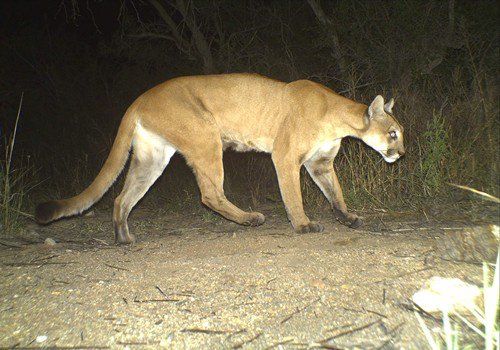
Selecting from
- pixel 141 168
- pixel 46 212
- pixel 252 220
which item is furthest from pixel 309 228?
pixel 46 212

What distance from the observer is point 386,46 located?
311 inches

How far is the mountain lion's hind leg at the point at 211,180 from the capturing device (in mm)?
4270

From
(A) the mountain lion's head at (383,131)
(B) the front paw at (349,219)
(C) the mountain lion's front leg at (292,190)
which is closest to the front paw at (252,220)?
(C) the mountain lion's front leg at (292,190)

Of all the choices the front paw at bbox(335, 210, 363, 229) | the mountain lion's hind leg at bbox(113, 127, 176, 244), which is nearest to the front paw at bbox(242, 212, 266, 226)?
the front paw at bbox(335, 210, 363, 229)

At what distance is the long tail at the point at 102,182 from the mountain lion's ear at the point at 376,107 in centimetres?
227

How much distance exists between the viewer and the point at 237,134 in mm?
4680

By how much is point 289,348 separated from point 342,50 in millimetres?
7481

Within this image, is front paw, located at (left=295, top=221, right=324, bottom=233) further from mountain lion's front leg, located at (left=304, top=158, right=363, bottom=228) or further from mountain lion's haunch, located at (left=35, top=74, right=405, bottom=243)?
mountain lion's front leg, located at (left=304, top=158, right=363, bottom=228)

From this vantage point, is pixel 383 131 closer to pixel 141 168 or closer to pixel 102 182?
pixel 141 168

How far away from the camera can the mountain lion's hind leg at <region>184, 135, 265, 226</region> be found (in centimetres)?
427

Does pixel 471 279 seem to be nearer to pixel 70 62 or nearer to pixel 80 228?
pixel 80 228

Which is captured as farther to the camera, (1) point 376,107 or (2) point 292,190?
(1) point 376,107

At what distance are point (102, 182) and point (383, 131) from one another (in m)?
2.74

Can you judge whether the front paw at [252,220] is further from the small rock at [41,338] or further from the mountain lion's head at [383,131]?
the small rock at [41,338]
